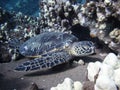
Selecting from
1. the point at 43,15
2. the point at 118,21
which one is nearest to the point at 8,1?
the point at 43,15

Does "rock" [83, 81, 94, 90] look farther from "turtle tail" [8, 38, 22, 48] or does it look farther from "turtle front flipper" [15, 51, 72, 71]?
"turtle tail" [8, 38, 22, 48]

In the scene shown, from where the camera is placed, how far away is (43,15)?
966cm

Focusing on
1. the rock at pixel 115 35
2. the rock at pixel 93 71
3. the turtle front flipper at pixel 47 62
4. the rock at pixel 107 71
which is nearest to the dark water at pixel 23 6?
the rock at pixel 115 35

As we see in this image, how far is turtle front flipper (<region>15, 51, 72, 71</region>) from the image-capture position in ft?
19.0

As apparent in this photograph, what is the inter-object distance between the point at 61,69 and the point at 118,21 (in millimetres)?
2091

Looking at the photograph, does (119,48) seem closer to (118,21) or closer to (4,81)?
(118,21)

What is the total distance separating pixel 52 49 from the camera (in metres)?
6.73

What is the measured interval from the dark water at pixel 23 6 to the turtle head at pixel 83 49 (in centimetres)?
1348

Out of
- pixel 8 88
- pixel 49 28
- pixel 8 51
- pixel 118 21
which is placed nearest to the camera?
pixel 8 88

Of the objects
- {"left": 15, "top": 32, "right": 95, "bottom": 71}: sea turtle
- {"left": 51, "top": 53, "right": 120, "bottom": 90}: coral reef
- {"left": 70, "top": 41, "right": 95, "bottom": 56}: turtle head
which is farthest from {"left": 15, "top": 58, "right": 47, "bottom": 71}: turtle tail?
{"left": 51, "top": 53, "right": 120, "bottom": 90}: coral reef

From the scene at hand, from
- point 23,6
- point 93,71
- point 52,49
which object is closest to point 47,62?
point 52,49

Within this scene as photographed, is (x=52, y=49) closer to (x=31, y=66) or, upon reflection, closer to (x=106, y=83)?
(x=31, y=66)

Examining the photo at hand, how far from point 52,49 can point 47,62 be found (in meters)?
0.85

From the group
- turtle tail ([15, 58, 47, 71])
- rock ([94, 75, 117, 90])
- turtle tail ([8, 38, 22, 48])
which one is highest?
rock ([94, 75, 117, 90])
